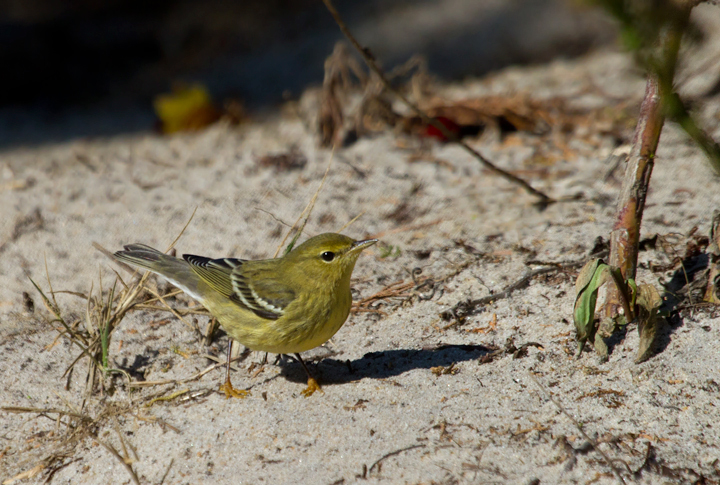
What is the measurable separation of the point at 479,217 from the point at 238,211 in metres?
1.93

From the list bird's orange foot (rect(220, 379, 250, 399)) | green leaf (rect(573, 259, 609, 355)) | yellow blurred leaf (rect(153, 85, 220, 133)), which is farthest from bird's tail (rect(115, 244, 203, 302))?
yellow blurred leaf (rect(153, 85, 220, 133))

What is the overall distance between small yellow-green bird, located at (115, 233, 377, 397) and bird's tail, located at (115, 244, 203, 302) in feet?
0.08

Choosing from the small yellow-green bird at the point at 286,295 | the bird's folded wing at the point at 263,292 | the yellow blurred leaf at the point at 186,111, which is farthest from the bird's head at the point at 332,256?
the yellow blurred leaf at the point at 186,111

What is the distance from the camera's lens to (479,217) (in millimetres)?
4891

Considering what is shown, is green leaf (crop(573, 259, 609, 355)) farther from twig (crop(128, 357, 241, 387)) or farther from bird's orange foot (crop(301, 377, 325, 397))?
twig (crop(128, 357, 241, 387))

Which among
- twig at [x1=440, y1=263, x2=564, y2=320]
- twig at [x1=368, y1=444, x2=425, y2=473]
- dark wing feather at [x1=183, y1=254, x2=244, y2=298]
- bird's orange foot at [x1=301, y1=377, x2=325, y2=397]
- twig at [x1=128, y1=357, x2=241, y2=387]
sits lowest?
twig at [x1=440, y1=263, x2=564, y2=320]

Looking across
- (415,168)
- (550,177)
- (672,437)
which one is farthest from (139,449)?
(550,177)

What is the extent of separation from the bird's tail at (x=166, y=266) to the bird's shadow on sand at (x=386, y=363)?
84cm

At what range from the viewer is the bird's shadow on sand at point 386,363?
345cm

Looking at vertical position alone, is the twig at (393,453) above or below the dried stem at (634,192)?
below

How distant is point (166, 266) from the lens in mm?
4070

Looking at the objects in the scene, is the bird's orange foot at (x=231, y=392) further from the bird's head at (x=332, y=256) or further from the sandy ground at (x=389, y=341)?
the bird's head at (x=332, y=256)

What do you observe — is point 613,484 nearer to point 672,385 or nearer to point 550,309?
point 672,385

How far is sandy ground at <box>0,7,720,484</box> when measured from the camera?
282 centimetres
